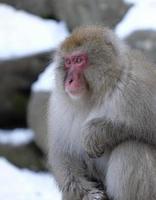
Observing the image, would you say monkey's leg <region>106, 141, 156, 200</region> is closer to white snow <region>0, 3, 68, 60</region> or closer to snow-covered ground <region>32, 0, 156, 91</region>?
snow-covered ground <region>32, 0, 156, 91</region>

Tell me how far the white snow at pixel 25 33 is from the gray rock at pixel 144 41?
175cm

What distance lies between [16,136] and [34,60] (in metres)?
0.94

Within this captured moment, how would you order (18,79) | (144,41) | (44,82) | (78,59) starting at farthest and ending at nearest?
1. (18,79)
2. (44,82)
3. (144,41)
4. (78,59)

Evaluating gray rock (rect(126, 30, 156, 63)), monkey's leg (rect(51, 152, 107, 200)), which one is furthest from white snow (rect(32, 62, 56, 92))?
monkey's leg (rect(51, 152, 107, 200))

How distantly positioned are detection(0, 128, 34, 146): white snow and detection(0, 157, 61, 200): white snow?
0.42 meters

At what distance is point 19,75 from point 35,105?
73 cm

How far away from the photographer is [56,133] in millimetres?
5844

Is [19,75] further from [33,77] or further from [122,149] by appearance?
[122,149]

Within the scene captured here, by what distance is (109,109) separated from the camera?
550 cm

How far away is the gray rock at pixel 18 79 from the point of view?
9.89m

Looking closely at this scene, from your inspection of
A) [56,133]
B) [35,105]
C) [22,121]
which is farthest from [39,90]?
[56,133]

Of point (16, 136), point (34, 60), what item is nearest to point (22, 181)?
point (16, 136)

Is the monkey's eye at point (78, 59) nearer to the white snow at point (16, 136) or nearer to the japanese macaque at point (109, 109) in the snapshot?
the japanese macaque at point (109, 109)

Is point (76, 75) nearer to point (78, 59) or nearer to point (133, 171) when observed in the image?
point (78, 59)
